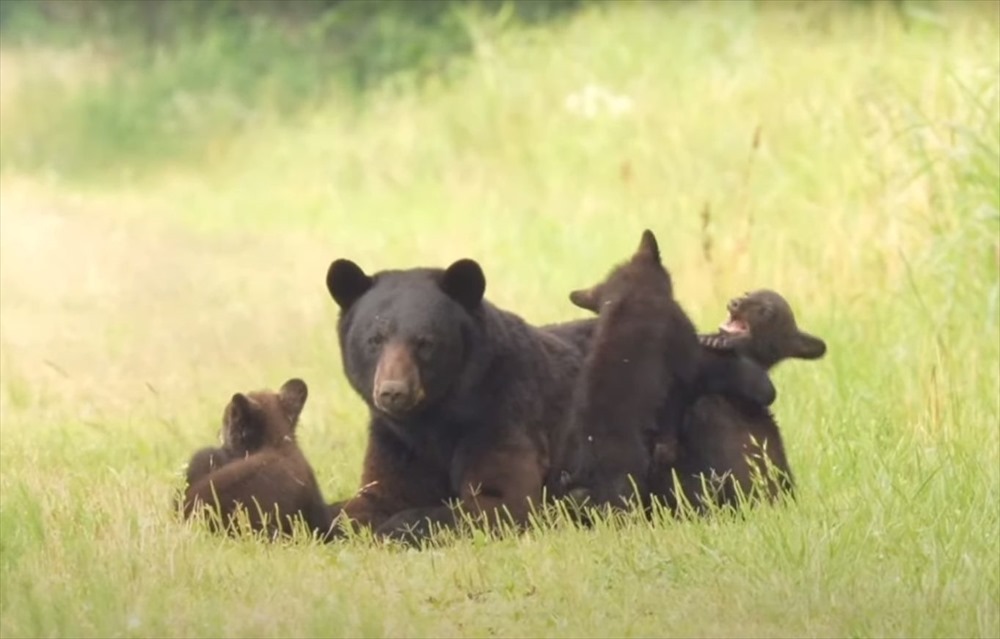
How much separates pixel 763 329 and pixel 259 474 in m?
1.73

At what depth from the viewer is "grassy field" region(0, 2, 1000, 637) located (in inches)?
230

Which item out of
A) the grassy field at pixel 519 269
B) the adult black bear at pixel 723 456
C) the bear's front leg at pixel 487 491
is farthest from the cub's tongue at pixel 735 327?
the bear's front leg at pixel 487 491

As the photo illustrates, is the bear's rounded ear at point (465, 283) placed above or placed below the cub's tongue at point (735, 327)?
above

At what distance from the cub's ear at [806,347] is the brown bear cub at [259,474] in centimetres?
166

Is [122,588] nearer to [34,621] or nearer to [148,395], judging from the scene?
[34,621]

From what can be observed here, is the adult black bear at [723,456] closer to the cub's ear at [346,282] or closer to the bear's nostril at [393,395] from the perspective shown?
the bear's nostril at [393,395]

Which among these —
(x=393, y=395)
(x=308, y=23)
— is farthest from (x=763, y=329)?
(x=308, y=23)

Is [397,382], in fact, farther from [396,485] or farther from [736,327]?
[736,327]

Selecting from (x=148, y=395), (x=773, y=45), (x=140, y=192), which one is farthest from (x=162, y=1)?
(x=148, y=395)


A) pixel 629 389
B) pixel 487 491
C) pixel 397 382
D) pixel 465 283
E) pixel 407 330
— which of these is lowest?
pixel 487 491

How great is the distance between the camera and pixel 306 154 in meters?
20.0

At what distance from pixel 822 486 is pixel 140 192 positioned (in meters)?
13.6

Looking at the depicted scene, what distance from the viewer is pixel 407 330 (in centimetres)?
686

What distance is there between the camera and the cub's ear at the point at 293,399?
7316mm
